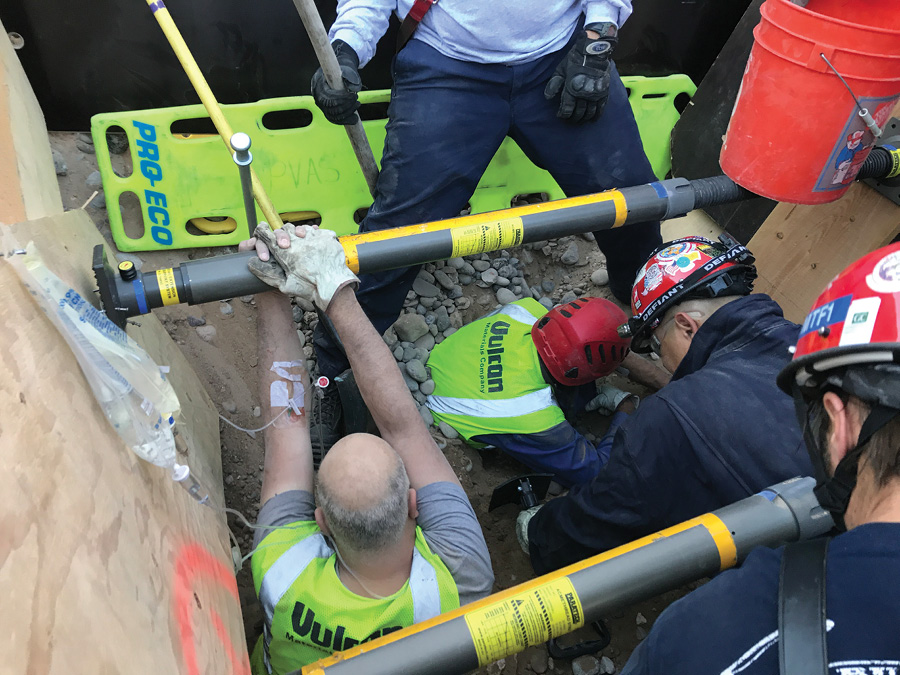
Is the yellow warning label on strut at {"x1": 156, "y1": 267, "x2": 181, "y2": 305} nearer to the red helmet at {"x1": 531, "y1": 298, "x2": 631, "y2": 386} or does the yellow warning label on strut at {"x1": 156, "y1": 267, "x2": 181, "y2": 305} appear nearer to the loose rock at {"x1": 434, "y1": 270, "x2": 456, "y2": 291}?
the red helmet at {"x1": 531, "y1": 298, "x2": 631, "y2": 386}

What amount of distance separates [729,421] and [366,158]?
1810mm

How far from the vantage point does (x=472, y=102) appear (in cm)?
277

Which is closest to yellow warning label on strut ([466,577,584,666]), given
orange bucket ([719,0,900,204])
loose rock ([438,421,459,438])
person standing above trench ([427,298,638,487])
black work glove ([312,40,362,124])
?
person standing above trench ([427,298,638,487])

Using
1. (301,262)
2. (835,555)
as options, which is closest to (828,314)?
(835,555)

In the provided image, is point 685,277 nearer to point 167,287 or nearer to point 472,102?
point 472,102

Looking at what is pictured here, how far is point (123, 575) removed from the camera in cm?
128

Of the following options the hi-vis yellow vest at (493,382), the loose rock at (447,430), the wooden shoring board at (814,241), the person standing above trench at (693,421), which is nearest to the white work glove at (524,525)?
the person standing above trench at (693,421)

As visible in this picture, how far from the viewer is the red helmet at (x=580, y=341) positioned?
283cm

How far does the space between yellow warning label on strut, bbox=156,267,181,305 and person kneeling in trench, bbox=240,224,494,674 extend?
8.8 inches

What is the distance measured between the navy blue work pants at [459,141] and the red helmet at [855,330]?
171 centimetres

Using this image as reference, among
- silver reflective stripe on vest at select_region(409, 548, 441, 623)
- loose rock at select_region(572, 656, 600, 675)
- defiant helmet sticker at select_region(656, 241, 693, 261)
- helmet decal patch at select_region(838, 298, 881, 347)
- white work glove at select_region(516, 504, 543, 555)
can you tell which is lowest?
loose rock at select_region(572, 656, 600, 675)

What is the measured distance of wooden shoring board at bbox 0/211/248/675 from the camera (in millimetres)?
1038

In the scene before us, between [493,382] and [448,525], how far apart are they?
3.53 ft

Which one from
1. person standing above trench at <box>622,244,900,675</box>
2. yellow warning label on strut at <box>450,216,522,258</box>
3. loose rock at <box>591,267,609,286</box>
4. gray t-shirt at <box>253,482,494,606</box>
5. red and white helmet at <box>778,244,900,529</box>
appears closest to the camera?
person standing above trench at <box>622,244,900,675</box>
